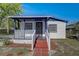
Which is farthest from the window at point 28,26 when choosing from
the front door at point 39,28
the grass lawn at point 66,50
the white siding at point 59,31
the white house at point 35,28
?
the grass lawn at point 66,50

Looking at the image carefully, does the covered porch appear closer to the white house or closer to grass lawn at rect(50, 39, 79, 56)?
the white house

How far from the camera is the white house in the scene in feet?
64.1

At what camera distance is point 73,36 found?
24.2 metres

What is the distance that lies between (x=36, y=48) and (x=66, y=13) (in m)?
11.6

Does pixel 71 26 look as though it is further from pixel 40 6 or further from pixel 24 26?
pixel 24 26

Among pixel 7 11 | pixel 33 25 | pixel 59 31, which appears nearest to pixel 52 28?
pixel 59 31

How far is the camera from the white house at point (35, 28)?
19542mm

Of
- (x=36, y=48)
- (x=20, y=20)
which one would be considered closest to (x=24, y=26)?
(x=20, y=20)

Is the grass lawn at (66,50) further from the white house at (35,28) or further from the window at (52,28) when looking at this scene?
the window at (52,28)

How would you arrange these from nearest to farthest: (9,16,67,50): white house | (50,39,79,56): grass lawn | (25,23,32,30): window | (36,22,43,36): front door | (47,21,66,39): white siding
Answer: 1. (50,39,79,56): grass lawn
2. (9,16,67,50): white house
3. (36,22,43,36): front door
4. (25,23,32,30): window
5. (47,21,66,39): white siding

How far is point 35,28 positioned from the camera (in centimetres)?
2119

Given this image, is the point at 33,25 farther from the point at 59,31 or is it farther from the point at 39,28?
the point at 59,31

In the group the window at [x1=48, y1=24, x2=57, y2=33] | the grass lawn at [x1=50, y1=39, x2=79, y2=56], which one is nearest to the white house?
the window at [x1=48, y1=24, x2=57, y2=33]

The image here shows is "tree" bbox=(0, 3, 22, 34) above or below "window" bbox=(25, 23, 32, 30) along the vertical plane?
above
